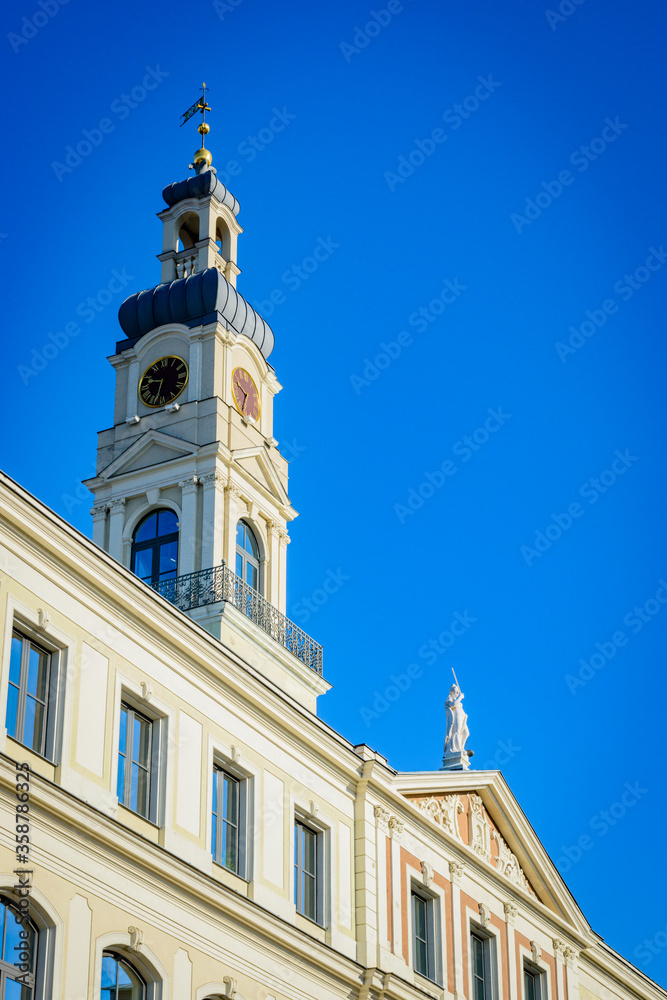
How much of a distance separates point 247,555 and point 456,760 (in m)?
9.62

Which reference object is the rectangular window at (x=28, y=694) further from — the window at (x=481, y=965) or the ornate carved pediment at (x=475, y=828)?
the window at (x=481, y=965)

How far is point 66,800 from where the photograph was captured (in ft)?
87.8

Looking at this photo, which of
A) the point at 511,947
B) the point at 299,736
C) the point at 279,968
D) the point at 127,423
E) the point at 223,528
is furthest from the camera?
the point at 127,423

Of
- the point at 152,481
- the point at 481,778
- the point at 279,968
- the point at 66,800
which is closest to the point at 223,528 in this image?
the point at 152,481

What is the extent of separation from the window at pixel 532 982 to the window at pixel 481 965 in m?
2.61

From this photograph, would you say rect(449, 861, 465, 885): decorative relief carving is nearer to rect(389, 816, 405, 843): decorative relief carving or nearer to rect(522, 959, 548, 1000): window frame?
rect(389, 816, 405, 843): decorative relief carving

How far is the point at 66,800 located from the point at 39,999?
3.29 meters

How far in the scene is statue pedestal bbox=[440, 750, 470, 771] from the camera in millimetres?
44031

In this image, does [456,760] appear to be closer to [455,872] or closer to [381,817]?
[455,872]

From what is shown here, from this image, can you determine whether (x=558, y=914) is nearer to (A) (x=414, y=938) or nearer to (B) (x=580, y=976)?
(B) (x=580, y=976)

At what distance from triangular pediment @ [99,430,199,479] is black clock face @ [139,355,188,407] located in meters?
1.60

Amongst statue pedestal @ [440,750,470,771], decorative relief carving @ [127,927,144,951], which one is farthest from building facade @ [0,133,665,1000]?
statue pedestal @ [440,750,470,771]

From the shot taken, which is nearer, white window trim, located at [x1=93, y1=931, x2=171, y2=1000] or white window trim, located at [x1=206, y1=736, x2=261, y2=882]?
white window trim, located at [x1=93, y1=931, x2=171, y2=1000]

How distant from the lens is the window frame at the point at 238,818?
31641 mm
